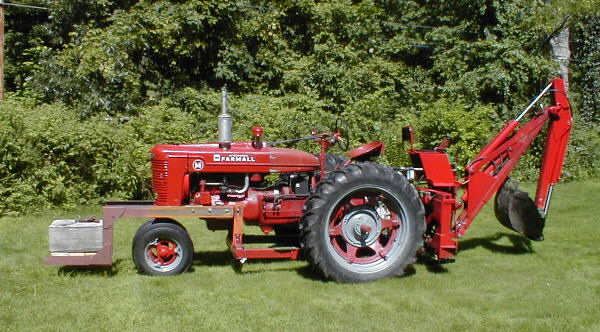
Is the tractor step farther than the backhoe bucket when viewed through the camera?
No

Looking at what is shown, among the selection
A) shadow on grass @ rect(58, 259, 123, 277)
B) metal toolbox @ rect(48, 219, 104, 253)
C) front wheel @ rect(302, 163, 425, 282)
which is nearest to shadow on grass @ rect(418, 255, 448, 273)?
front wheel @ rect(302, 163, 425, 282)

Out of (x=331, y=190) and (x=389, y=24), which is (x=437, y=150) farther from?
(x=389, y=24)

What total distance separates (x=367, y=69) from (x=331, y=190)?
10031 mm

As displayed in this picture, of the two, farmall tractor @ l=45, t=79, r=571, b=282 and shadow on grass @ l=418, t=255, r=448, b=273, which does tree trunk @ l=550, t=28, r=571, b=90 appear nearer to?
farmall tractor @ l=45, t=79, r=571, b=282

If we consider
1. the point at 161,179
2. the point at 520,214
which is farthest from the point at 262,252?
the point at 520,214

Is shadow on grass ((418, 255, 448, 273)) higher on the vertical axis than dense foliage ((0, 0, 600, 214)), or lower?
lower

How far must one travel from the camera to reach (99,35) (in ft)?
46.2

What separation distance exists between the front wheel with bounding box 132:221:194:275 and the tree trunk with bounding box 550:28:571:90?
12.6 meters

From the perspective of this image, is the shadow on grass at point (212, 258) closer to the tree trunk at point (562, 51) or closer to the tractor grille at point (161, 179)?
the tractor grille at point (161, 179)

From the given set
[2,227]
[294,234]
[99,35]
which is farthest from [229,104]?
[294,234]

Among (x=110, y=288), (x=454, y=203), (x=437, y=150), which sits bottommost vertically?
(x=110, y=288)

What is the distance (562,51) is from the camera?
54.7ft

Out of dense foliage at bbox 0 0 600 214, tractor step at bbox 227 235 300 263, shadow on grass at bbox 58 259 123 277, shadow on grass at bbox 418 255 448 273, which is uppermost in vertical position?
dense foliage at bbox 0 0 600 214

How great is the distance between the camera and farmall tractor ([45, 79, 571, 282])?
6.16 m
